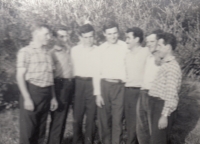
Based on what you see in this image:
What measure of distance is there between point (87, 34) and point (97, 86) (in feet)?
1.77

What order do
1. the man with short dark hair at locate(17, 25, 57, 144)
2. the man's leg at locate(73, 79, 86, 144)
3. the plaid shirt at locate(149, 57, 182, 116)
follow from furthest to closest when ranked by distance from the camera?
1. the man's leg at locate(73, 79, 86, 144)
2. the man with short dark hair at locate(17, 25, 57, 144)
3. the plaid shirt at locate(149, 57, 182, 116)

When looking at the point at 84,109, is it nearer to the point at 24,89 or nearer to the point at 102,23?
the point at 24,89

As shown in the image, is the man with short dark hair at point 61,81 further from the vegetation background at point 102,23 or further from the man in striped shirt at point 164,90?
the man in striped shirt at point 164,90

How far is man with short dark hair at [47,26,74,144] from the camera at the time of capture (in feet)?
8.32

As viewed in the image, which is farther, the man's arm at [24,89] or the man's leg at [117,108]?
the man's leg at [117,108]

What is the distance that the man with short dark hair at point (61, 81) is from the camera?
2537 millimetres

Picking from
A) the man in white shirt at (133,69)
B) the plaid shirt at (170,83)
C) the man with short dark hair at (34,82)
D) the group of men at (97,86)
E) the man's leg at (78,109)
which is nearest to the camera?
the plaid shirt at (170,83)

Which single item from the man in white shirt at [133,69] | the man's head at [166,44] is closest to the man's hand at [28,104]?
the man in white shirt at [133,69]

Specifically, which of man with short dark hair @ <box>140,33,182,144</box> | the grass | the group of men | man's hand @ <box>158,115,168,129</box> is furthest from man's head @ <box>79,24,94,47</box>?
man's hand @ <box>158,115,168,129</box>

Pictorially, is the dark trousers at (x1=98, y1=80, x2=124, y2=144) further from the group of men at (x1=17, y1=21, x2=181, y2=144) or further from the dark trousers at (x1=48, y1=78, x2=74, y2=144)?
the dark trousers at (x1=48, y1=78, x2=74, y2=144)

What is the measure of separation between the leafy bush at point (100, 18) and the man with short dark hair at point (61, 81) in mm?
137

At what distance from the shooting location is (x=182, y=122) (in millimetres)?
3283

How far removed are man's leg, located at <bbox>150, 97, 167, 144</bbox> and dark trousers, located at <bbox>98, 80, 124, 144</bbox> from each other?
43 centimetres

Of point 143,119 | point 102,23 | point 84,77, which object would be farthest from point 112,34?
point 143,119
